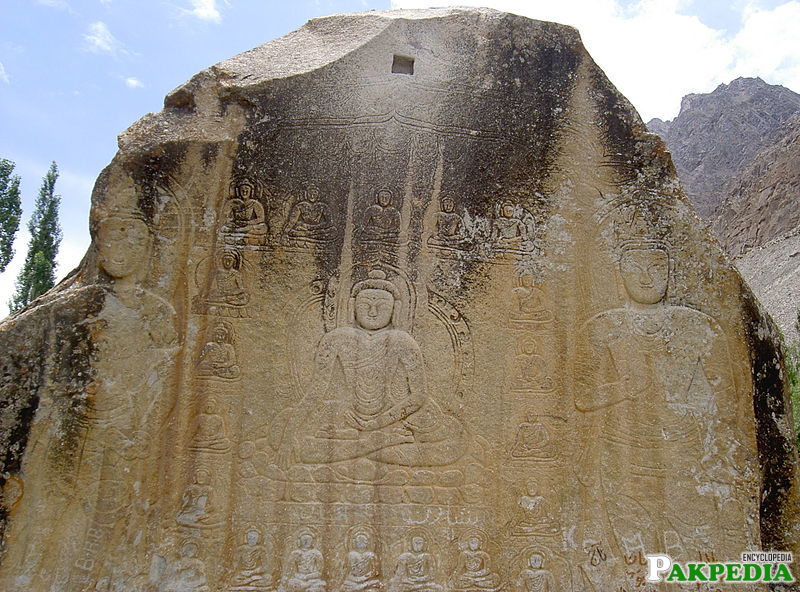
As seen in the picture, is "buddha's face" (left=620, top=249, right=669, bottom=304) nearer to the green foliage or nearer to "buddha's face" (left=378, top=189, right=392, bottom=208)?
"buddha's face" (left=378, top=189, right=392, bottom=208)

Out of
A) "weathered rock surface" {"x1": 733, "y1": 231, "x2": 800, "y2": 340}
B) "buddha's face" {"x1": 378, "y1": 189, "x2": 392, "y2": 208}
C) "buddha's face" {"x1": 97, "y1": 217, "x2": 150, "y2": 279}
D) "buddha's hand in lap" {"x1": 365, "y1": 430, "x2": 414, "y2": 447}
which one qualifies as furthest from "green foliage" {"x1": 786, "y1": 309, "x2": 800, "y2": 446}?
"buddha's face" {"x1": 97, "y1": 217, "x2": 150, "y2": 279}

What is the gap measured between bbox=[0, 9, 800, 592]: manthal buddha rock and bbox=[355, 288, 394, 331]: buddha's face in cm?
2

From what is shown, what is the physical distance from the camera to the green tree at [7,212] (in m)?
14.0

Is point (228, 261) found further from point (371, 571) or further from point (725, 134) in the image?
point (725, 134)

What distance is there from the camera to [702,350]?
398 centimetres

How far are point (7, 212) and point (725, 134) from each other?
125 feet

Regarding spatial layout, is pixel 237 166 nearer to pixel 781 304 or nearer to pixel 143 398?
pixel 143 398

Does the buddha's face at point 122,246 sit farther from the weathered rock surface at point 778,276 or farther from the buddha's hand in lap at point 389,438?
the weathered rock surface at point 778,276

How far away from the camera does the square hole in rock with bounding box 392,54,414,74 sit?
4449 mm

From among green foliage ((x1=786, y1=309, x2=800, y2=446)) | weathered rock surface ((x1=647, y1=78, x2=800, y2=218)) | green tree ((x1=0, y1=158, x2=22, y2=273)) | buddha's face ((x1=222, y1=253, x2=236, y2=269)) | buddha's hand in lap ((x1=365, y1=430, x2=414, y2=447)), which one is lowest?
buddha's hand in lap ((x1=365, y1=430, x2=414, y2=447))

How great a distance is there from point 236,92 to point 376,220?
1236mm

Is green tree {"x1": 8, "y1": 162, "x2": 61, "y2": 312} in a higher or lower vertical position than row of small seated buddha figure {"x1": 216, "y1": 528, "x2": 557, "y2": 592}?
higher

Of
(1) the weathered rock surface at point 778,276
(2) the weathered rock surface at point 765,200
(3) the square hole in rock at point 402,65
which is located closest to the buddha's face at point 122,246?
(3) the square hole in rock at point 402,65

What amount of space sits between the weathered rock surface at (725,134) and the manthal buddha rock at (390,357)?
35292mm
